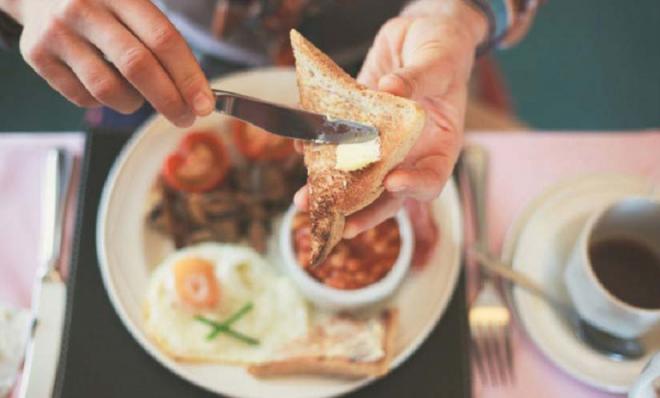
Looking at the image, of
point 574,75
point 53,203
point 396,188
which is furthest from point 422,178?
point 574,75

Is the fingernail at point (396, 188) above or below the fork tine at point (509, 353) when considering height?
above

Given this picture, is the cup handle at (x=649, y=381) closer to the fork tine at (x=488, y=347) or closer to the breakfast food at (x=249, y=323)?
the fork tine at (x=488, y=347)

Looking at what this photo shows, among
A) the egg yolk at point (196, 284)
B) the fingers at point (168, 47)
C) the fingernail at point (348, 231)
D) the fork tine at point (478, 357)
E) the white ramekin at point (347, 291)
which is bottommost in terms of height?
the egg yolk at point (196, 284)

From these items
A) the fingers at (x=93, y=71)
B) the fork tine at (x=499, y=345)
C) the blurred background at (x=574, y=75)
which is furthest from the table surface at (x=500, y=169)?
the blurred background at (x=574, y=75)

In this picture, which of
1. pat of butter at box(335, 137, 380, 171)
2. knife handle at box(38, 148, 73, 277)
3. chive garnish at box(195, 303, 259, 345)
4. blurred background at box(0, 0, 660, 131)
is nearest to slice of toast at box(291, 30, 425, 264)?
pat of butter at box(335, 137, 380, 171)

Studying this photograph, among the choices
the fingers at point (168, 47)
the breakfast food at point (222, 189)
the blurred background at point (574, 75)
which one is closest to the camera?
the fingers at point (168, 47)

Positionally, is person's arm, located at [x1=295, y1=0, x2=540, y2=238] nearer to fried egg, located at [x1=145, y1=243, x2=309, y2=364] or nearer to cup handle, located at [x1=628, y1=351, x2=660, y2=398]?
fried egg, located at [x1=145, y1=243, x2=309, y2=364]

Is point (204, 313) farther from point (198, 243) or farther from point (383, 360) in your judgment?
point (383, 360)

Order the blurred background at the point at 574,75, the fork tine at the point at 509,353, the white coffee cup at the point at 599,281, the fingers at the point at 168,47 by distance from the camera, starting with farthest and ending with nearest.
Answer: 1. the blurred background at the point at 574,75
2. the fork tine at the point at 509,353
3. the white coffee cup at the point at 599,281
4. the fingers at the point at 168,47
